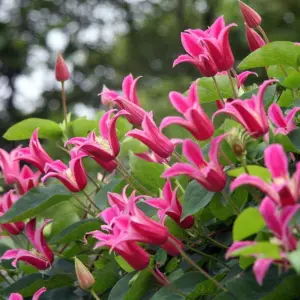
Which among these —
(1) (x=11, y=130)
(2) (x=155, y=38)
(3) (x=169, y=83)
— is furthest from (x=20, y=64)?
(1) (x=11, y=130)

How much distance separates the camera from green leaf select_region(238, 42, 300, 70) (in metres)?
0.90

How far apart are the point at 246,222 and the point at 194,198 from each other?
0.58 ft

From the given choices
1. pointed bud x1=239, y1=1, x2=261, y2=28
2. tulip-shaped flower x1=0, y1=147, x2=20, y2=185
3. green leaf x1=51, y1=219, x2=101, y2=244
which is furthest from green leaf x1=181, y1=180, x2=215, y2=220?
tulip-shaped flower x1=0, y1=147, x2=20, y2=185

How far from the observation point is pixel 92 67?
14.2 meters

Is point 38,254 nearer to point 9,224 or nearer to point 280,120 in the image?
point 9,224

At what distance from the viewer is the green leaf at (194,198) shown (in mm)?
796

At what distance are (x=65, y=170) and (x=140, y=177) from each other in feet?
0.39

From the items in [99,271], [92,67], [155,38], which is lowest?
[92,67]

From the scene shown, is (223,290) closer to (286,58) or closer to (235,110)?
(235,110)

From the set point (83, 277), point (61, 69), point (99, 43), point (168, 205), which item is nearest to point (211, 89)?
point (168, 205)

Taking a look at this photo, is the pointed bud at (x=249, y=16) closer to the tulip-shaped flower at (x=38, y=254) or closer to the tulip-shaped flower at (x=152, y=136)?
the tulip-shaped flower at (x=152, y=136)

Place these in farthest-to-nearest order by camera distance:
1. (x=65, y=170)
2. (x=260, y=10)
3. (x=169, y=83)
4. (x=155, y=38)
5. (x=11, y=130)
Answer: (x=155, y=38) → (x=169, y=83) → (x=260, y=10) → (x=11, y=130) → (x=65, y=170)

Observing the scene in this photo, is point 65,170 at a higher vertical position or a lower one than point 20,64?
higher

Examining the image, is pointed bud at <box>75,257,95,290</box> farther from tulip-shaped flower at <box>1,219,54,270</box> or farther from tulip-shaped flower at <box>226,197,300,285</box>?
tulip-shaped flower at <box>226,197,300,285</box>
